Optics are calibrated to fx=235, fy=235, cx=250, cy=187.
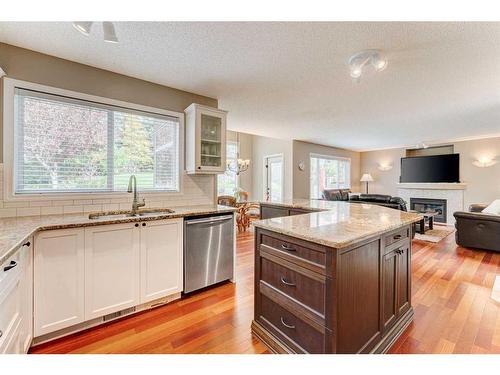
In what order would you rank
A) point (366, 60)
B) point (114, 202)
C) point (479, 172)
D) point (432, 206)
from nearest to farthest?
point (366, 60), point (114, 202), point (479, 172), point (432, 206)

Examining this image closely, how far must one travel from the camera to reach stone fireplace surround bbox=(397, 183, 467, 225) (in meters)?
6.35

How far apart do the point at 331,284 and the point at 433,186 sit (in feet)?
23.8

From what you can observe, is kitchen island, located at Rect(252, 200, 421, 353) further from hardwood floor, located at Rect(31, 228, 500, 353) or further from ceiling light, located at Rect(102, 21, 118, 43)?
ceiling light, located at Rect(102, 21, 118, 43)

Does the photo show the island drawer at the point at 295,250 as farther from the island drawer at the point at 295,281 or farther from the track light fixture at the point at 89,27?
the track light fixture at the point at 89,27

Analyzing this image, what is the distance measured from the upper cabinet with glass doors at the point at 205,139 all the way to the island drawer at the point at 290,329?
1.77 metres

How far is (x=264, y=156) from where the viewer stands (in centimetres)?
757

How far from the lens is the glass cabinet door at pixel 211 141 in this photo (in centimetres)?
294

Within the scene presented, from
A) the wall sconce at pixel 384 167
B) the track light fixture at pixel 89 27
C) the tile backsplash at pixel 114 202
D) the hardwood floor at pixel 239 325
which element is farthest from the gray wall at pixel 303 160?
the track light fixture at pixel 89 27

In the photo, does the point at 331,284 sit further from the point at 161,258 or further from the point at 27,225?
the point at 27,225

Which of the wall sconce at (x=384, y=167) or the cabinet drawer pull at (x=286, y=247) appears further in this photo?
the wall sconce at (x=384, y=167)

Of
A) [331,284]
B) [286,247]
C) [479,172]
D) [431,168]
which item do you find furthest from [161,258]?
[479,172]

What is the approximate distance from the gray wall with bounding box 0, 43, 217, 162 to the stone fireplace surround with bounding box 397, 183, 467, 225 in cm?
712

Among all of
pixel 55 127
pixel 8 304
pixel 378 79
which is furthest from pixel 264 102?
pixel 8 304

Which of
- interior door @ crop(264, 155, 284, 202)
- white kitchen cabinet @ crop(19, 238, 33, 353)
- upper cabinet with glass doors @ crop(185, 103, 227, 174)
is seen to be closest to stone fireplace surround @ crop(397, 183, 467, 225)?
interior door @ crop(264, 155, 284, 202)
